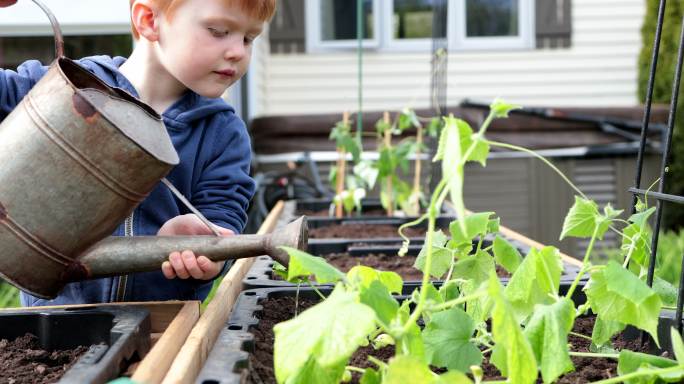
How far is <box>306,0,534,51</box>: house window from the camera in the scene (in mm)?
6035

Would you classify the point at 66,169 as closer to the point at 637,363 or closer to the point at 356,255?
the point at 637,363

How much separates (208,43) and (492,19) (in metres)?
5.40

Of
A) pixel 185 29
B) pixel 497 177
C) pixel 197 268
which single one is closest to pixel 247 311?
pixel 197 268

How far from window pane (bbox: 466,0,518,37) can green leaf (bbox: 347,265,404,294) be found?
568 cm

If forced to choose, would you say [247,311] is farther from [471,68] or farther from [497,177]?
[471,68]

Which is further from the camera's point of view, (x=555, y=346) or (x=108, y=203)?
(x=108, y=203)

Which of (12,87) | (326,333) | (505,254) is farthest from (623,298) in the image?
(12,87)

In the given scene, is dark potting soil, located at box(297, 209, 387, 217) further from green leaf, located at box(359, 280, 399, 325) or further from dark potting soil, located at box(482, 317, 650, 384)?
green leaf, located at box(359, 280, 399, 325)

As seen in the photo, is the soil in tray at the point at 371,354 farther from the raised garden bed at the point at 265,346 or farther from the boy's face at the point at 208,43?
the boy's face at the point at 208,43

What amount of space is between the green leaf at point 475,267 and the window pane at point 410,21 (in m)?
5.39

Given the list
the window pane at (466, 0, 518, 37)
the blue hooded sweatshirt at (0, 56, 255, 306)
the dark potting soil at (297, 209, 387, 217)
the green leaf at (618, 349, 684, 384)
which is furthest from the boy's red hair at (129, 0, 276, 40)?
the window pane at (466, 0, 518, 37)

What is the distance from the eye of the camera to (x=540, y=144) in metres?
5.59

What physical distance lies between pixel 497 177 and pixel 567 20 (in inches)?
58.2

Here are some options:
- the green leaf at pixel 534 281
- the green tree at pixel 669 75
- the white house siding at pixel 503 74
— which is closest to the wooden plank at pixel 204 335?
the green leaf at pixel 534 281
